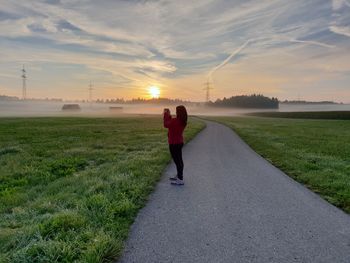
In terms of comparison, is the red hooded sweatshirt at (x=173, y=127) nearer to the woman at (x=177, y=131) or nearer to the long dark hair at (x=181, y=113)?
the woman at (x=177, y=131)

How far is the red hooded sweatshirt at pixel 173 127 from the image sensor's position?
855cm

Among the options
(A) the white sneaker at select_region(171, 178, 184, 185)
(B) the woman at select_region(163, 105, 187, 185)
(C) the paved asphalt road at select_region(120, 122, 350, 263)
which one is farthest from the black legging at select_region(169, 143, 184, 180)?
(C) the paved asphalt road at select_region(120, 122, 350, 263)

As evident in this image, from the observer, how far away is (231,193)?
769cm

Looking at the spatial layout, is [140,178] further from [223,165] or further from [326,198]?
[326,198]

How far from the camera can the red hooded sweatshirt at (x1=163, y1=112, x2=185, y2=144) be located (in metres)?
8.55

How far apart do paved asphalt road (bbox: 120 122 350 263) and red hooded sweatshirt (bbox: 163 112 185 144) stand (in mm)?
1454

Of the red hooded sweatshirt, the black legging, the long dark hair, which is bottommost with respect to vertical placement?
the black legging

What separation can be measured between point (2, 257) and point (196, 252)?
2885 millimetres

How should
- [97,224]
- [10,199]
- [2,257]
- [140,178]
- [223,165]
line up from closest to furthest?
[2,257], [97,224], [10,199], [140,178], [223,165]

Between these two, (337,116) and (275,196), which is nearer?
(275,196)

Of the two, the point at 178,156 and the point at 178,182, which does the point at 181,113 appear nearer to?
the point at 178,156

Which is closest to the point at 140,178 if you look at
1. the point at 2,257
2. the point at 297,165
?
the point at 2,257

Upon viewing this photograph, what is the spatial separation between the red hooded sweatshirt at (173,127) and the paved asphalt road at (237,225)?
1.45 meters

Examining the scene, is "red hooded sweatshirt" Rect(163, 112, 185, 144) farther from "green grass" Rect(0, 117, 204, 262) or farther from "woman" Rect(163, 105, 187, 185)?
"green grass" Rect(0, 117, 204, 262)
